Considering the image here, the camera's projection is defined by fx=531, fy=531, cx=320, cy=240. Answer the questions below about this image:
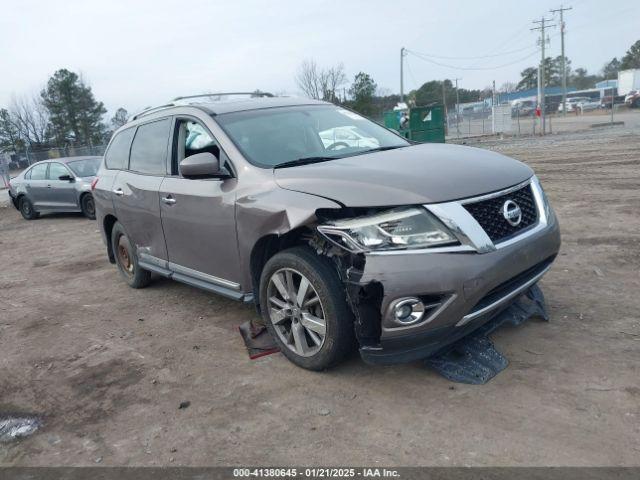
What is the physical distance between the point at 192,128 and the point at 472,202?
2.54 metres

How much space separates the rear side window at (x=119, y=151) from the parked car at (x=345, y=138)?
7.67 ft

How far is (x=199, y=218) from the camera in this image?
13.7 feet

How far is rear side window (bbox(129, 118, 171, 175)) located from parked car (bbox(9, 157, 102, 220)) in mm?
7155

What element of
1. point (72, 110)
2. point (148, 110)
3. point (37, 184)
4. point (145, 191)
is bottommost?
point (37, 184)

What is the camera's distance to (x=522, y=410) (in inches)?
115

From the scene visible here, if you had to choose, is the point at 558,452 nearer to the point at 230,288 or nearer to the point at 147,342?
the point at 230,288

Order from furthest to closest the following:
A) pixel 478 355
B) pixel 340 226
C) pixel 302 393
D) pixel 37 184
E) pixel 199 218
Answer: pixel 37 184, pixel 199 218, pixel 478 355, pixel 302 393, pixel 340 226

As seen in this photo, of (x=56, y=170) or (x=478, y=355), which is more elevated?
(x=56, y=170)

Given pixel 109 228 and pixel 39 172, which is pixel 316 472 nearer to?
pixel 109 228

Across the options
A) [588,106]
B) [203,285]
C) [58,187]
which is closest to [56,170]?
[58,187]

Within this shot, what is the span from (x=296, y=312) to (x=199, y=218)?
122 centimetres

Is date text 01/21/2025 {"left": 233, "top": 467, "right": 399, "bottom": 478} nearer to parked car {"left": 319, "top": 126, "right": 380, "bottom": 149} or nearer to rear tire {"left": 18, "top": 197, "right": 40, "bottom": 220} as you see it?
parked car {"left": 319, "top": 126, "right": 380, "bottom": 149}

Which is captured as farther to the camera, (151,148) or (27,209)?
(27,209)

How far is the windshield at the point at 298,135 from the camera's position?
397cm
